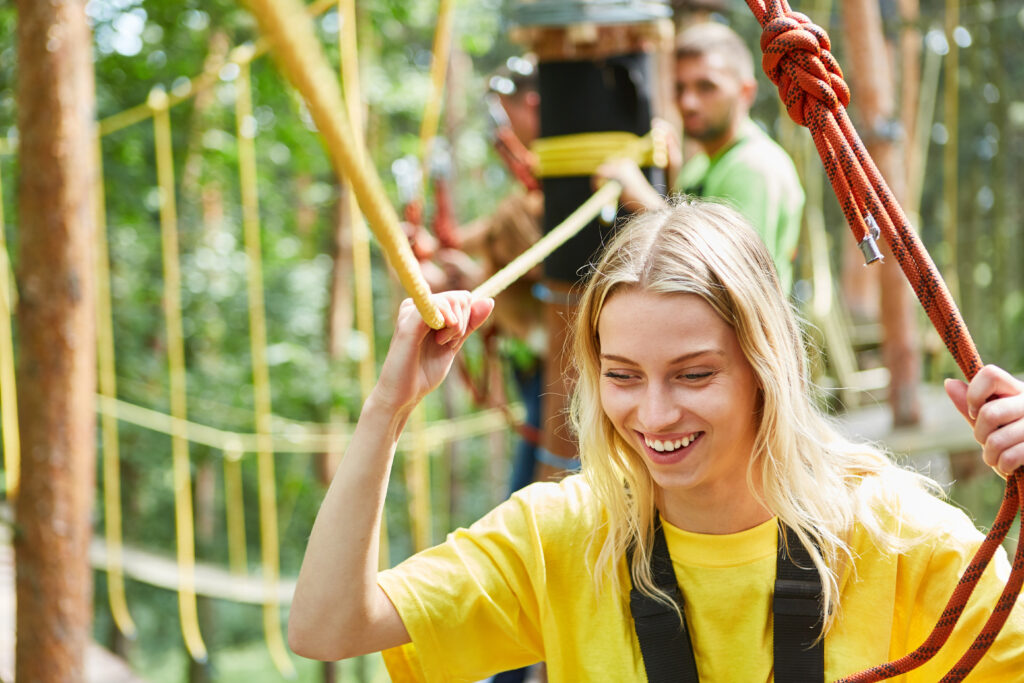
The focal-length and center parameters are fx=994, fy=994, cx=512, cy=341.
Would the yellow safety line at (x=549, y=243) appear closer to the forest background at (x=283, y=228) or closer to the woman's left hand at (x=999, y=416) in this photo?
the woman's left hand at (x=999, y=416)

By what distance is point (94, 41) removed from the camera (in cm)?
672

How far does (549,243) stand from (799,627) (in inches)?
31.7

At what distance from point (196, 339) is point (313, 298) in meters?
1.60

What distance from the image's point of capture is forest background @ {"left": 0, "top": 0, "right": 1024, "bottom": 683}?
22.1 feet

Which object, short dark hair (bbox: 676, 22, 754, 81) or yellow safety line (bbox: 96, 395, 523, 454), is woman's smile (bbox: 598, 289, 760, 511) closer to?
short dark hair (bbox: 676, 22, 754, 81)

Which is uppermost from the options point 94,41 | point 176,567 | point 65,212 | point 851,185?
point 94,41

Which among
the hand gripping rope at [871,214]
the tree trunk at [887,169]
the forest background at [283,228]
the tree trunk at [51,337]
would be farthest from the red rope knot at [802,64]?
the forest background at [283,228]

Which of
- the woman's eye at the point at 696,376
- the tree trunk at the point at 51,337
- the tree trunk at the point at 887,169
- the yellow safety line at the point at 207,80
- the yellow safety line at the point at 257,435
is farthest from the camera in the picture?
the yellow safety line at the point at 257,435

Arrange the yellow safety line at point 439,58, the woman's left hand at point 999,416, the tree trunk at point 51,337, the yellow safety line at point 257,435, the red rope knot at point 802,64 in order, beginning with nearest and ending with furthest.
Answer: the woman's left hand at point 999,416, the red rope knot at point 802,64, the tree trunk at point 51,337, the yellow safety line at point 439,58, the yellow safety line at point 257,435

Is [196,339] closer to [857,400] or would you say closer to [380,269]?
[380,269]

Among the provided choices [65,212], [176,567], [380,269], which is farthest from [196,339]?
[65,212]

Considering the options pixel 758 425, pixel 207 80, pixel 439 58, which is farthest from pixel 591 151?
pixel 207 80

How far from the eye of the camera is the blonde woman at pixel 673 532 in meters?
1.16

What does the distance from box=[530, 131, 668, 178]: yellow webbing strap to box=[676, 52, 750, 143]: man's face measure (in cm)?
10
